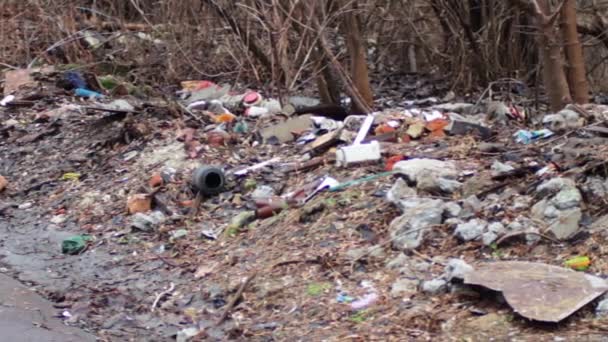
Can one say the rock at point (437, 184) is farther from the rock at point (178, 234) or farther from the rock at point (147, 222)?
the rock at point (147, 222)

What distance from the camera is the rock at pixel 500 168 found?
5180 mm

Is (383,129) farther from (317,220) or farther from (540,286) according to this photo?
(540,286)

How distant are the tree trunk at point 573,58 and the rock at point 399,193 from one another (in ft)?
10.6

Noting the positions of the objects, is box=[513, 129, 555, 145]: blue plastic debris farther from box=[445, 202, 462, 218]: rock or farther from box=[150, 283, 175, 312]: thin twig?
box=[150, 283, 175, 312]: thin twig

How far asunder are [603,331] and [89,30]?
9673mm

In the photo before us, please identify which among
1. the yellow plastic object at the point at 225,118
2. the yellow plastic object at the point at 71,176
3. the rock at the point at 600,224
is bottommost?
the yellow plastic object at the point at 71,176

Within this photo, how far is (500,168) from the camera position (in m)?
5.26

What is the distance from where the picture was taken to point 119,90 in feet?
33.0

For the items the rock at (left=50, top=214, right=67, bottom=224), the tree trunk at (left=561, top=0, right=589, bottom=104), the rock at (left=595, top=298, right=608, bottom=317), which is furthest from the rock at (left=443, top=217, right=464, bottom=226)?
the tree trunk at (left=561, top=0, right=589, bottom=104)

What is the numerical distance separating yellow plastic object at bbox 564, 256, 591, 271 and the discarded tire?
3.07m

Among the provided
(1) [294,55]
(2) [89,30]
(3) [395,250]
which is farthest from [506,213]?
(2) [89,30]

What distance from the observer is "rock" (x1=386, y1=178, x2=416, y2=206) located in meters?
5.12

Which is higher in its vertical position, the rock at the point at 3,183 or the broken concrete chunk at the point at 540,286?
the broken concrete chunk at the point at 540,286

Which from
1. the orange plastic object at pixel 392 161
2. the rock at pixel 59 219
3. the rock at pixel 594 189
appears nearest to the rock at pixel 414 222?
the rock at pixel 594 189
